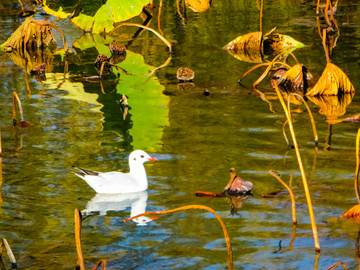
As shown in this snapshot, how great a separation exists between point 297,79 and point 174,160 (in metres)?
2.81

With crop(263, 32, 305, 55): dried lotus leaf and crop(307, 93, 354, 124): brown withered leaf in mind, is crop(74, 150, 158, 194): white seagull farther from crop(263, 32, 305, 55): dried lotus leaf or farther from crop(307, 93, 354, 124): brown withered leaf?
crop(263, 32, 305, 55): dried lotus leaf

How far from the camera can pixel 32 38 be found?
12398 millimetres

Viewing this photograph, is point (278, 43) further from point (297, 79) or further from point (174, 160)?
point (174, 160)

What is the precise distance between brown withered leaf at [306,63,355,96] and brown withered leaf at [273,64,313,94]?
0.27 m

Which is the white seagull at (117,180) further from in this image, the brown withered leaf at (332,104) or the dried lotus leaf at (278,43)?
the dried lotus leaf at (278,43)

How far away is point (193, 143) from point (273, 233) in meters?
2.28

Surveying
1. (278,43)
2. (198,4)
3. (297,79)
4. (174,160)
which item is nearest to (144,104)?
(297,79)

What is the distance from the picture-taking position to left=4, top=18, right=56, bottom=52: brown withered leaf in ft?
39.1

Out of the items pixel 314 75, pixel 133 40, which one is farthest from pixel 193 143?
pixel 133 40

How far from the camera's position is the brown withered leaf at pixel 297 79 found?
9.29 meters

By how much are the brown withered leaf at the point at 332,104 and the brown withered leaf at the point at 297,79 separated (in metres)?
0.34

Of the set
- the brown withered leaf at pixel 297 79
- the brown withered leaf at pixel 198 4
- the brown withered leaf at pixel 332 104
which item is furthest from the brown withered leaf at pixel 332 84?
the brown withered leaf at pixel 198 4

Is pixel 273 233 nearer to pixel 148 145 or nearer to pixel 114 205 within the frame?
pixel 114 205

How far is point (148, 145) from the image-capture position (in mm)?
7488
